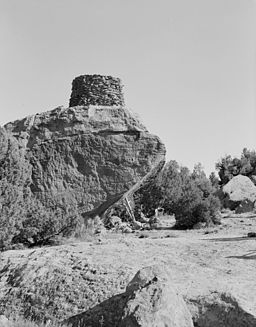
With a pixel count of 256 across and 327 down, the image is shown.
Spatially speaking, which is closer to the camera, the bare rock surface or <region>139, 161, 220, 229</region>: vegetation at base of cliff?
the bare rock surface

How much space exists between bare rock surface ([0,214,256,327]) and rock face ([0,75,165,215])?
125 inches

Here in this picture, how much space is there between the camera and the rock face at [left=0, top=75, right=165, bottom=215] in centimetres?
1250

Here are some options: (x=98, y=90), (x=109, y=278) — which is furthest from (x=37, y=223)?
(x=109, y=278)

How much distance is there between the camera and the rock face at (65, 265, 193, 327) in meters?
5.32

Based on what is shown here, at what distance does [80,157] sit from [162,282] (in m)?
7.22

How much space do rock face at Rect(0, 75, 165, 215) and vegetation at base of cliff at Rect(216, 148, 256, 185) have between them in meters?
35.4

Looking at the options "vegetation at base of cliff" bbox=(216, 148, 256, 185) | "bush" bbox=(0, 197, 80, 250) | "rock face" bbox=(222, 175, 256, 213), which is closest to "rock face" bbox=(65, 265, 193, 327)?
"bush" bbox=(0, 197, 80, 250)

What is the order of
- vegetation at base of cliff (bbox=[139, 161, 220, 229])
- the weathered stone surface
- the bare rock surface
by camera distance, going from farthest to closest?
vegetation at base of cliff (bbox=[139, 161, 220, 229])
the bare rock surface
the weathered stone surface

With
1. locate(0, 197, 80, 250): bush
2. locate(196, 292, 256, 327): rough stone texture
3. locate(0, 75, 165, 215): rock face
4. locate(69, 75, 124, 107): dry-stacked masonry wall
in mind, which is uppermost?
locate(69, 75, 124, 107): dry-stacked masonry wall

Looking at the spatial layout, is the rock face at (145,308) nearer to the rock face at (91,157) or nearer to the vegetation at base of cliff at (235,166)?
the rock face at (91,157)

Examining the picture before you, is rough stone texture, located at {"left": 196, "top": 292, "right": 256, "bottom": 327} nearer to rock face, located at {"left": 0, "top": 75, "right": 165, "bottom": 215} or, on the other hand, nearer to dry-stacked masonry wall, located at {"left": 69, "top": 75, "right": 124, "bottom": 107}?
rock face, located at {"left": 0, "top": 75, "right": 165, "bottom": 215}

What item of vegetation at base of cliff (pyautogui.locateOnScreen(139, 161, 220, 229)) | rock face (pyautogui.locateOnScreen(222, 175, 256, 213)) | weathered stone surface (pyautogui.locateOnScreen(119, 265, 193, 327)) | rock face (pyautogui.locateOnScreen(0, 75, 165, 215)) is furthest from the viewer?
rock face (pyautogui.locateOnScreen(222, 175, 256, 213))

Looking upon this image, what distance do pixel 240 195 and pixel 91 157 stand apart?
1913cm

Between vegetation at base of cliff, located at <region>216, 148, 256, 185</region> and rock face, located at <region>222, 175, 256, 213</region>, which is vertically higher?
vegetation at base of cliff, located at <region>216, 148, 256, 185</region>
